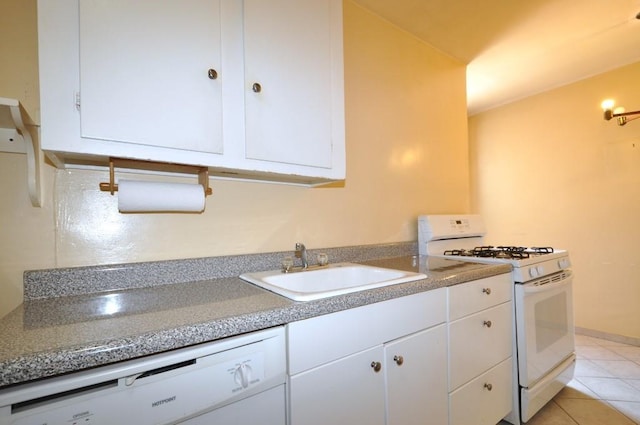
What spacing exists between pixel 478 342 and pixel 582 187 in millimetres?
2406

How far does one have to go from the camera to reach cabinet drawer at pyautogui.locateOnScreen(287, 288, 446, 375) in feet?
2.61

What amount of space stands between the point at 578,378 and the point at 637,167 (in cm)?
183

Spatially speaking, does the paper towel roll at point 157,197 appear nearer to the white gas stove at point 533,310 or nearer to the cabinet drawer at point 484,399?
the cabinet drawer at point 484,399

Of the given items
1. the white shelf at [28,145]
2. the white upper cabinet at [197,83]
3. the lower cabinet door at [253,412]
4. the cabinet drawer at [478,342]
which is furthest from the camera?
the cabinet drawer at [478,342]

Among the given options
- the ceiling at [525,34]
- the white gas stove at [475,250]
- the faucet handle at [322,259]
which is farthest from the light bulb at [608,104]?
the faucet handle at [322,259]

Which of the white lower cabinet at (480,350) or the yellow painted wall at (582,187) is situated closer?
the white lower cabinet at (480,350)

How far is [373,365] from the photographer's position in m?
0.94

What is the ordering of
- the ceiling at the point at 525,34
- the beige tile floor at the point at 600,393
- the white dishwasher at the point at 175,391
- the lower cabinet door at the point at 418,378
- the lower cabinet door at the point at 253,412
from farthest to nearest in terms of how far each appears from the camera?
the ceiling at the point at 525,34
the beige tile floor at the point at 600,393
the lower cabinet door at the point at 418,378
the lower cabinet door at the point at 253,412
the white dishwasher at the point at 175,391

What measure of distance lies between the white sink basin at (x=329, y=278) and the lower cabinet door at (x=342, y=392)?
0.80 ft

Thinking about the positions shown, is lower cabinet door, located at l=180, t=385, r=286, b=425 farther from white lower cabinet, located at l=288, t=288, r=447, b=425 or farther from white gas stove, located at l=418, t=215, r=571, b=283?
white gas stove, located at l=418, t=215, r=571, b=283

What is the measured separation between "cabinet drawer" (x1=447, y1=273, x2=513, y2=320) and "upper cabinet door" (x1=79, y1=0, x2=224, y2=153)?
114 centimetres

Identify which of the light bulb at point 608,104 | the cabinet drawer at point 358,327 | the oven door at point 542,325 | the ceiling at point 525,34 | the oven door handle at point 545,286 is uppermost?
the ceiling at point 525,34

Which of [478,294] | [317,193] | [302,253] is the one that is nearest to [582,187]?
[478,294]

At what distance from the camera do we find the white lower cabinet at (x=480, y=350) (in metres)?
1.22
